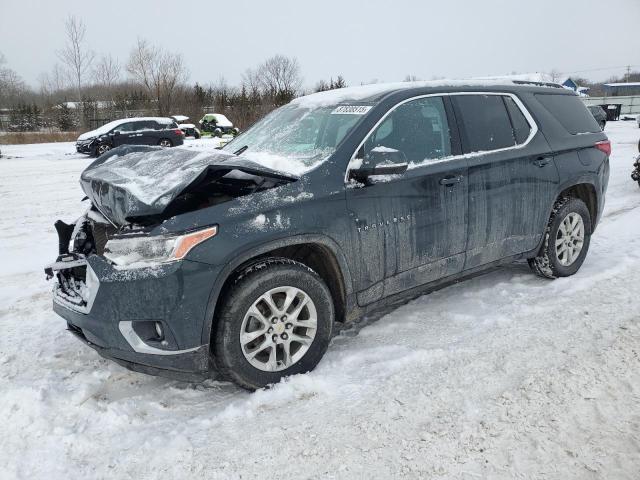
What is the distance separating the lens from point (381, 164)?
3.04 metres

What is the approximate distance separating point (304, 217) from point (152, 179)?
99 centimetres

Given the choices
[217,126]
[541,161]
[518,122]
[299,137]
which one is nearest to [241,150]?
[299,137]

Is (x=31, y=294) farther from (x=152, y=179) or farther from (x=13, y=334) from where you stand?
(x=152, y=179)

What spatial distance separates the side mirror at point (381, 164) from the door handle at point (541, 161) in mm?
1636

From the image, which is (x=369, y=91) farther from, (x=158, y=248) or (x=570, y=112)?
(x=570, y=112)

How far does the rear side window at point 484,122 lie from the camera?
3768mm

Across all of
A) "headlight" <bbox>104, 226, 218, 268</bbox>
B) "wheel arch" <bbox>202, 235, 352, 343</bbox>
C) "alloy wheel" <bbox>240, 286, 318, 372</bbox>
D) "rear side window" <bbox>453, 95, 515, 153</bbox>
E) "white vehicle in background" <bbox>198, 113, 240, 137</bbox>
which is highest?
"white vehicle in background" <bbox>198, 113, 240, 137</bbox>

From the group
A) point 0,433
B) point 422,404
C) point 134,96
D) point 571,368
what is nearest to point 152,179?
point 0,433

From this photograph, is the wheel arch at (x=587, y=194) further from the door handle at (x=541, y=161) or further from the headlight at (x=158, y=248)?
the headlight at (x=158, y=248)

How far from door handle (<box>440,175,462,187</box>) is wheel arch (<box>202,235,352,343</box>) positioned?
101 cm

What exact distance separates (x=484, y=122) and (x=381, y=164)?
4.47 ft

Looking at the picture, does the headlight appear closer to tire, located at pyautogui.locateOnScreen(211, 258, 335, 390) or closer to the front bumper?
the front bumper

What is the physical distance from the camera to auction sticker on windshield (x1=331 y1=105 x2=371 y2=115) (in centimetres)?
340

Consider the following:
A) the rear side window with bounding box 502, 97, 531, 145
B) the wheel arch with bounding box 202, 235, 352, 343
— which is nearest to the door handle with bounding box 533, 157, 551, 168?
the rear side window with bounding box 502, 97, 531, 145
